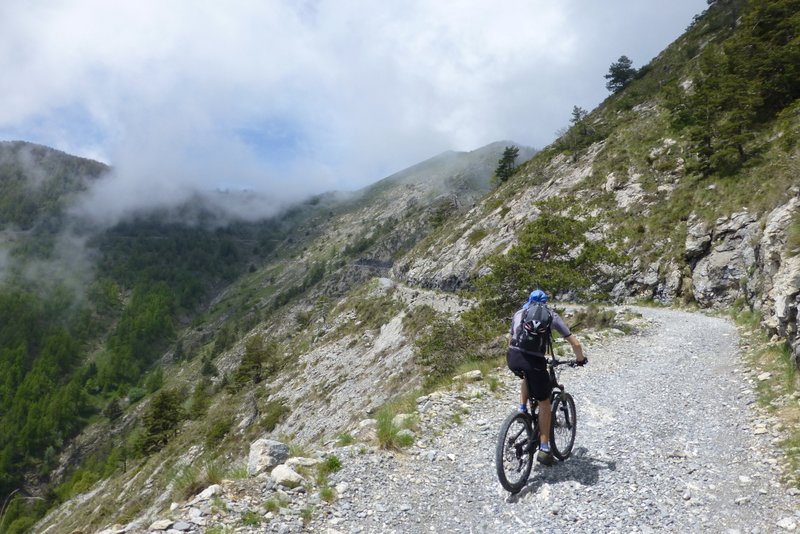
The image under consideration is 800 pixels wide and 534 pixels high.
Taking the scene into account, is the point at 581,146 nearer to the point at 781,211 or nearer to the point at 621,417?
the point at 781,211

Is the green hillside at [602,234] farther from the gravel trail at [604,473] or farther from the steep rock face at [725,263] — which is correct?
the gravel trail at [604,473]

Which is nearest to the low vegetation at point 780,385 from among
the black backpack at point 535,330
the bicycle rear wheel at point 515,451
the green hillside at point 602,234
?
the green hillside at point 602,234

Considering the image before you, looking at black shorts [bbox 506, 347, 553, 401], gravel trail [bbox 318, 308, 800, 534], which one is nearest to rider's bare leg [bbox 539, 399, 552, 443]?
black shorts [bbox 506, 347, 553, 401]

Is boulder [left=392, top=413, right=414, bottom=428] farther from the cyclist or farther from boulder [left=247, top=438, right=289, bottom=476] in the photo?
the cyclist

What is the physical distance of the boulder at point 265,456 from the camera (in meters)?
8.47

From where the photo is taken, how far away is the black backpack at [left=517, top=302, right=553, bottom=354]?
25.1 feet

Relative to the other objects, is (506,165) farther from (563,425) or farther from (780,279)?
(563,425)

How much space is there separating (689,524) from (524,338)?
342 centimetres

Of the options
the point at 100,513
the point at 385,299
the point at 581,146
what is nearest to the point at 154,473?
the point at 100,513

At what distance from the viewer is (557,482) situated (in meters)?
7.95

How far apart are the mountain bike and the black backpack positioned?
0.40 meters

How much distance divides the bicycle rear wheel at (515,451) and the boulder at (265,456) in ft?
13.7

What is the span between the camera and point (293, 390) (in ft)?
191

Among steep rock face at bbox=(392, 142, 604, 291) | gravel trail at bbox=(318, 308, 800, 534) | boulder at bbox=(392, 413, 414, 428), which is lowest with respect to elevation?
gravel trail at bbox=(318, 308, 800, 534)
